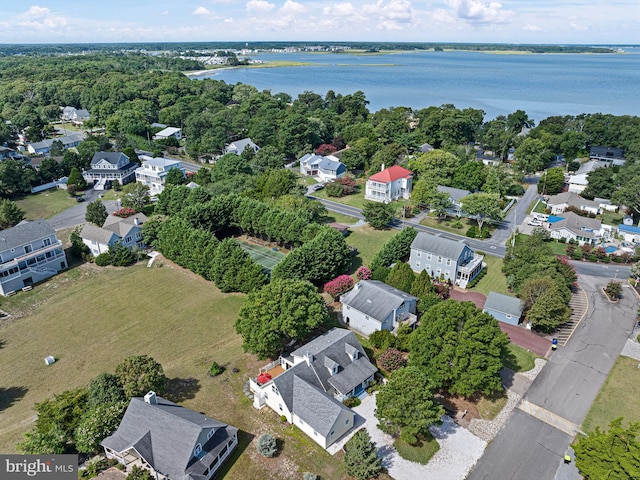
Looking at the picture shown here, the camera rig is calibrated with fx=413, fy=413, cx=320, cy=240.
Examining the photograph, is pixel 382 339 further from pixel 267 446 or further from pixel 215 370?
pixel 215 370

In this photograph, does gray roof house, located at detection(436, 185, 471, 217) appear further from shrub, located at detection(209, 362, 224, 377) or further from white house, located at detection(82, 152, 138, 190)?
white house, located at detection(82, 152, 138, 190)

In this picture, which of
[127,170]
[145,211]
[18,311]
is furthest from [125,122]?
[18,311]

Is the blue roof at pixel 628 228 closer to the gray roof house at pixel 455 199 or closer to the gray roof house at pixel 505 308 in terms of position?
the gray roof house at pixel 455 199

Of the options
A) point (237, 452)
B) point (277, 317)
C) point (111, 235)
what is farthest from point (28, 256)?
point (237, 452)

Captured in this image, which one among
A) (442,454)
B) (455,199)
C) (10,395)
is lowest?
(10,395)

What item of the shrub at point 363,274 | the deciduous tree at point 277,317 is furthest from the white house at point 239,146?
the deciduous tree at point 277,317

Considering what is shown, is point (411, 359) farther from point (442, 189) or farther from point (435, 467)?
point (442, 189)
